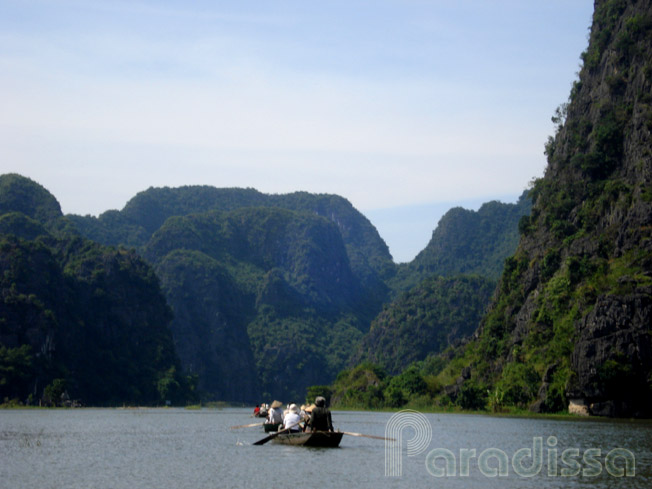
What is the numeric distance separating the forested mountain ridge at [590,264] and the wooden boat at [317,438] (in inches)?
1714

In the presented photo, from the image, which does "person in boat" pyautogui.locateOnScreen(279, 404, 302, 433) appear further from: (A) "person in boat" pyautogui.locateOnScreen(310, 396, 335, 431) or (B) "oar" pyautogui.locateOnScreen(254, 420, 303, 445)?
(A) "person in boat" pyautogui.locateOnScreen(310, 396, 335, 431)

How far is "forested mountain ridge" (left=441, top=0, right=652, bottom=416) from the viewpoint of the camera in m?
79.2

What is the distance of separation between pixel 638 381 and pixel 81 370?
114176mm

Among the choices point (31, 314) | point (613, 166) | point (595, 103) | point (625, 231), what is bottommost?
point (31, 314)

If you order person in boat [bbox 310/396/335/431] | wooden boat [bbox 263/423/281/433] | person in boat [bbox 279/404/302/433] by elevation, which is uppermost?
person in boat [bbox 310/396/335/431]

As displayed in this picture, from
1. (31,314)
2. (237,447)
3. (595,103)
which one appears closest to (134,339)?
(31,314)

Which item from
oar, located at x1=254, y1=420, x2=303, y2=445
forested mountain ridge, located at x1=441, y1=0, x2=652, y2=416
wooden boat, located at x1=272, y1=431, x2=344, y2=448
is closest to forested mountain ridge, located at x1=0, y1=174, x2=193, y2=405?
forested mountain ridge, located at x1=441, y1=0, x2=652, y2=416

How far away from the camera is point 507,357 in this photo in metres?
109

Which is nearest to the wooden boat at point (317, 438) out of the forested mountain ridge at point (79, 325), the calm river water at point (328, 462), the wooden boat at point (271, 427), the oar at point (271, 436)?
the calm river water at point (328, 462)

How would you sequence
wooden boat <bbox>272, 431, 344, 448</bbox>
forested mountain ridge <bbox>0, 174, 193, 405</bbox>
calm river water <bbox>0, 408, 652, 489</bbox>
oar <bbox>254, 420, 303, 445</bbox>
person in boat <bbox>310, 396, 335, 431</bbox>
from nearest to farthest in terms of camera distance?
1. calm river water <bbox>0, 408, 652, 489</bbox>
2. wooden boat <bbox>272, 431, 344, 448</bbox>
3. person in boat <bbox>310, 396, 335, 431</bbox>
4. oar <bbox>254, 420, 303, 445</bbox>
5. forested mountain ridge <bbox>0, 174, 193, 405</bbox>

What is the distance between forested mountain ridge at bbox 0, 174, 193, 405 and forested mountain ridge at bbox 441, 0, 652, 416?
2661 inches

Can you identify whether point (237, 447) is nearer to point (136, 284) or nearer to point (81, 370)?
point (81, 370)

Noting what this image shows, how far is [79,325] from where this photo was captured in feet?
563

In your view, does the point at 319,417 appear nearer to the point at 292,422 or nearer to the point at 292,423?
the point at 292,423
